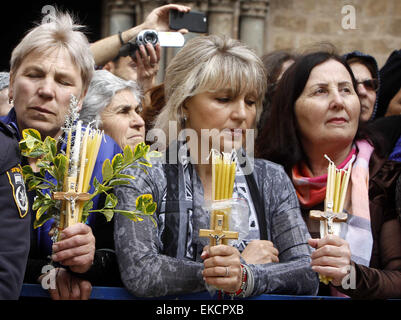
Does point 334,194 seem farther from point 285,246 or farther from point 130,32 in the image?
point 130,32

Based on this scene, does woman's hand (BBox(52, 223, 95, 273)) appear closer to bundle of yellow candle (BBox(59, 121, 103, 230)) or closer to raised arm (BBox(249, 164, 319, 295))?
bundle of yellow candle (BBox(59, 121, 103, 230))

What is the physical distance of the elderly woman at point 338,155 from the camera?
2607 mm

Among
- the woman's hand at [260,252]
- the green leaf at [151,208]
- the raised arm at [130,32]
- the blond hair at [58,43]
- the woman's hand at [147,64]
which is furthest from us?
the raised arm at [130,32]

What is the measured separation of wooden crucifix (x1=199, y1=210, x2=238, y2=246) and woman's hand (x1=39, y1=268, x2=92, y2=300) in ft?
1.45

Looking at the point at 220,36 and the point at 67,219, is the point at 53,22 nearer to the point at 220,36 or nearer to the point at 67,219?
the point at 220,36

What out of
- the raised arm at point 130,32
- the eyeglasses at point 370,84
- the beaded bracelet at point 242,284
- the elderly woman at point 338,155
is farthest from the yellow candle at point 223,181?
the eyeglasses at point 370,84

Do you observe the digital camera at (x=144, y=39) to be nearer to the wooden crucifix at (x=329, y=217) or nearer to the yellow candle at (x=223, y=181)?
the yellow candle at (x=223, y=181)

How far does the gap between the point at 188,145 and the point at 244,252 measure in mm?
499

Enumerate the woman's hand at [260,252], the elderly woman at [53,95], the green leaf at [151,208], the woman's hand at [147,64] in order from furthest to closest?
the woman's hand at [147,64] → the woman's hand at [260,252] → the elderly woman at [53,95] → the green leaf at [151,208]

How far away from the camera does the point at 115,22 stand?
654 centimetres

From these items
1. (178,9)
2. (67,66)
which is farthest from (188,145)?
(178,9)

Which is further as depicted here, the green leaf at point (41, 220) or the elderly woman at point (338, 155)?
the elderly woman at point (338, 155)

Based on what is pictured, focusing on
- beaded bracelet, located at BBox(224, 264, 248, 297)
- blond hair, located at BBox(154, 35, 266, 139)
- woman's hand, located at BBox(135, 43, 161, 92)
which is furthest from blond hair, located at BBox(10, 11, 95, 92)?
beaded bracelet, located at BBox(224, 264, 248, 297)

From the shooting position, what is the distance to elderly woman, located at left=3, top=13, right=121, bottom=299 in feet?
7.52
